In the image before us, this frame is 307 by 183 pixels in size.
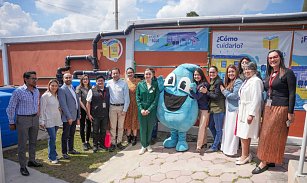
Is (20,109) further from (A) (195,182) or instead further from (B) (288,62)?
(B) (288,62)

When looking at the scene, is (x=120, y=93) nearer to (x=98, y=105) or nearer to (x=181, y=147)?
(x=98, y=105)

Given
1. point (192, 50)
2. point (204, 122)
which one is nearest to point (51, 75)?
point (192, 50)

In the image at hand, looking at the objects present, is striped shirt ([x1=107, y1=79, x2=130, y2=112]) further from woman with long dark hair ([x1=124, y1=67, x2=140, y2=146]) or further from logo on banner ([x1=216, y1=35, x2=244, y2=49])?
logo on banner ([x1=216, y1=35, x2=244, y2=49])

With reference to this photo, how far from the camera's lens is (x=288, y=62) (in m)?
5.40

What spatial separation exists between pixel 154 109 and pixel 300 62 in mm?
3604

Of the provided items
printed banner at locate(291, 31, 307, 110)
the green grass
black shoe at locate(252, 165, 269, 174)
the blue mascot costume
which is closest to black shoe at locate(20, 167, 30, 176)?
the green grass

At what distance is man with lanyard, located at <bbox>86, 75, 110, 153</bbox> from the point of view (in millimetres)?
5031

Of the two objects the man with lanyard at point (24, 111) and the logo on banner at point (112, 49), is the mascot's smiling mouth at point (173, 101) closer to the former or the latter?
the man with lanyard at point (24, 111)

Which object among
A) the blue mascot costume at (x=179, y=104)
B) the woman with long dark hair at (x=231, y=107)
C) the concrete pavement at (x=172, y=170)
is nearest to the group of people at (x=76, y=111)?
the blue mascot costume at (x=179, y=104)

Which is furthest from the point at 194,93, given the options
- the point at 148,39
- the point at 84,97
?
the point at 148,39

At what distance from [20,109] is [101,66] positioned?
3916mm

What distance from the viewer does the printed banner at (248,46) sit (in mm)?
5398

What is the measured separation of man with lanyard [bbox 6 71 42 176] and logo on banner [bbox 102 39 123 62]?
11.2 ft

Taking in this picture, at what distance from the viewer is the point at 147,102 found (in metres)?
4.89
